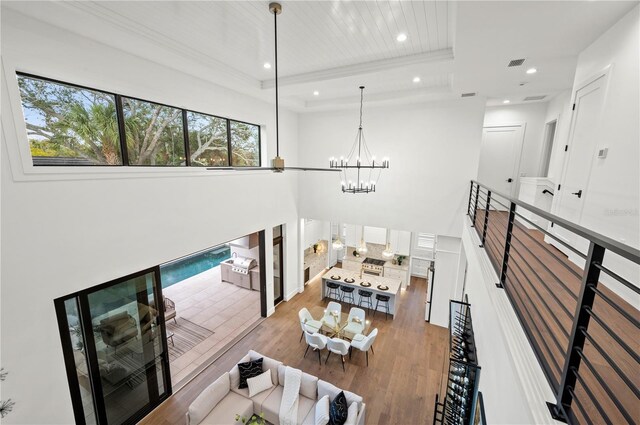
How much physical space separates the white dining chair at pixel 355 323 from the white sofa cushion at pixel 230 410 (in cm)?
264

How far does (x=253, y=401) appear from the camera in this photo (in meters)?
4.66

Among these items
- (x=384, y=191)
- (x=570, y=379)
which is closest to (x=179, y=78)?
(x=384, y=191)

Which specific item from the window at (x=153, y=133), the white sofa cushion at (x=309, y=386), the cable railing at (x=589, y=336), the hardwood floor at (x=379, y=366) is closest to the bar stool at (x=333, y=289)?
the hardwood floor at (x=379, y=366)

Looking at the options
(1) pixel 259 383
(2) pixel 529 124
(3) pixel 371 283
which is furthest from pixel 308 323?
(2) pixel 529 124

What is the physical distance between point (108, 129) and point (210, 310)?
18.7 feet

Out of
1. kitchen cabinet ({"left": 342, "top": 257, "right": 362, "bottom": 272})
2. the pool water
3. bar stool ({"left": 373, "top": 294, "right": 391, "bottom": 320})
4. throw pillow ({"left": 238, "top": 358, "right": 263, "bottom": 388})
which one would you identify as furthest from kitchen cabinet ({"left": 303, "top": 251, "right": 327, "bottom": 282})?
throw pillow ({"left": 238, "top": 358, "right": 263, "bottom": 388})

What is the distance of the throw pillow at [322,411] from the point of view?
405cm

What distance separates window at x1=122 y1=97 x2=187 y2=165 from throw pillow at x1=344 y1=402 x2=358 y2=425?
4.92 m

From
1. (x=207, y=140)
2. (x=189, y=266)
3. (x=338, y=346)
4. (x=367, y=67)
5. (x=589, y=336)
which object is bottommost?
(x=189, y=266)

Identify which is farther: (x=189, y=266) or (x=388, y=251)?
(x=189, y=266)

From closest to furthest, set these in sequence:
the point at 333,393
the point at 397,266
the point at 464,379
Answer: the point at 464,379
the point at 333,393
the point at 397,266

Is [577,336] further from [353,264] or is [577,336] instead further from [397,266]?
[353,264]

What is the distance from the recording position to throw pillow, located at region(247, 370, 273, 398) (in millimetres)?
4719

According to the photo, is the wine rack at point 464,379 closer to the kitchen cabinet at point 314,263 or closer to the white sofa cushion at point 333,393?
the white sofa cushion at point 333,393
